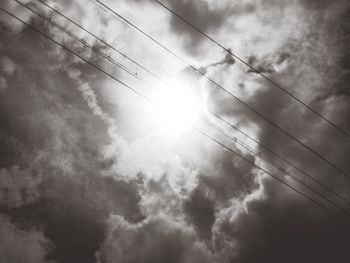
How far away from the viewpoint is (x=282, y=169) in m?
13.4

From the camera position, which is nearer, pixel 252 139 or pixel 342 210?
pixel 252 139

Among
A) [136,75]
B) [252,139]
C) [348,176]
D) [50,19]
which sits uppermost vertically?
[50,19]

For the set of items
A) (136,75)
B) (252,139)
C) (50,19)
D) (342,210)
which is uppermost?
(50,19)

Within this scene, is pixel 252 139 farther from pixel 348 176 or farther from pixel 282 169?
pixel 348 176

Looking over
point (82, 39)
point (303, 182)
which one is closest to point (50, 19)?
point (82, 39)

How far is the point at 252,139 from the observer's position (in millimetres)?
12773

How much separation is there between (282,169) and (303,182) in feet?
3.47

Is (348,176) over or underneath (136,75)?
underneath

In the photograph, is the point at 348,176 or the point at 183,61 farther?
the point at 348,176

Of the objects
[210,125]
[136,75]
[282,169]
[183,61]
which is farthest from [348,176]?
[136,75]

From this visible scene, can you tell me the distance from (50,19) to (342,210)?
15150 mm

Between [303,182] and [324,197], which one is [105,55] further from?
[324,197]

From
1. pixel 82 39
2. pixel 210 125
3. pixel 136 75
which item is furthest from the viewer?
pixel 210 125

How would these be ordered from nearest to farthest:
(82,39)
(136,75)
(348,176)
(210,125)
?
(82,39)
(136,75)
(210,125)
(348,176)
